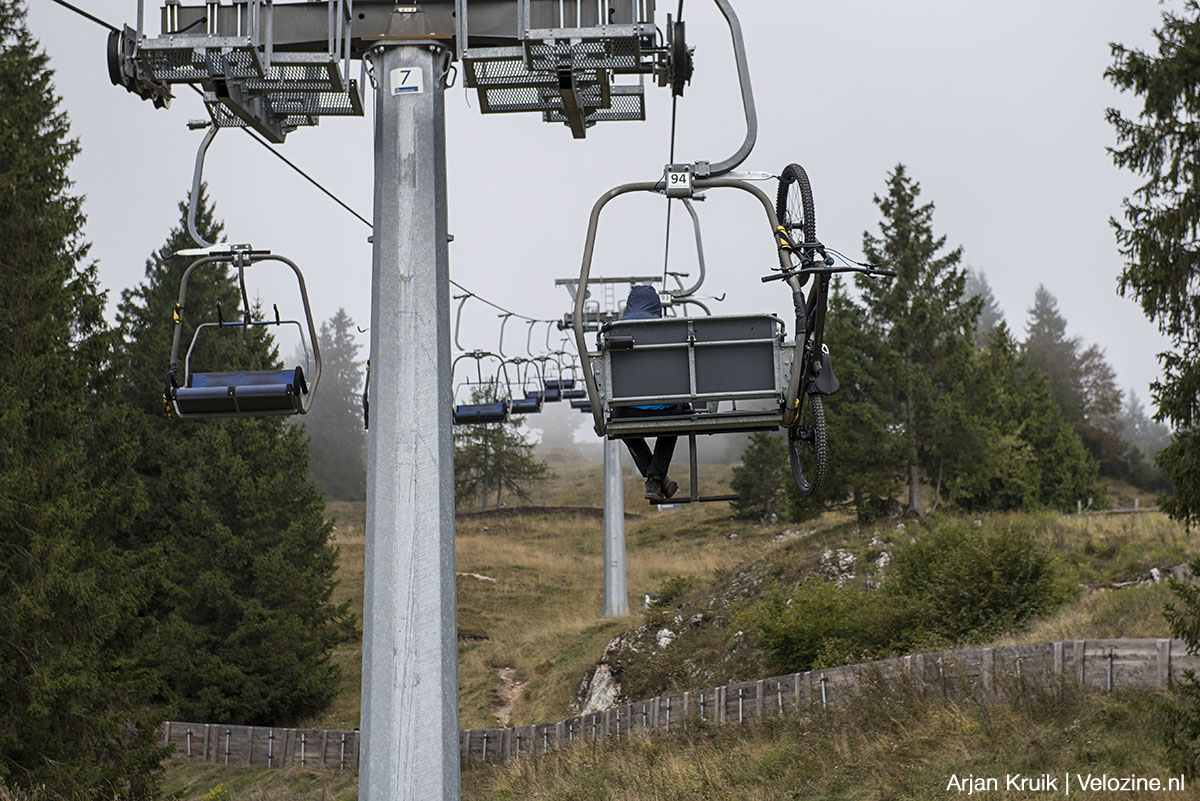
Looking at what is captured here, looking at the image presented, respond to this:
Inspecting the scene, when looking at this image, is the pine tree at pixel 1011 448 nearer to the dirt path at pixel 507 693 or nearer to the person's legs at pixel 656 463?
the dirt path at pixel 507 693

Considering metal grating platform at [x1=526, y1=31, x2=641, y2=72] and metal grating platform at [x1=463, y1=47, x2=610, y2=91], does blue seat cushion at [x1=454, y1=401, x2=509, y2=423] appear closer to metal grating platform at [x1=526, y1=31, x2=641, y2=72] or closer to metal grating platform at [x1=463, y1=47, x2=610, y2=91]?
metal grating platform at [x1=463, y1=47, x2=610, y2=91]

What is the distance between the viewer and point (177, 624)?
26.5m

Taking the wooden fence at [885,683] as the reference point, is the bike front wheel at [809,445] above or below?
above

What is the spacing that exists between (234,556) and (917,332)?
18.1 m

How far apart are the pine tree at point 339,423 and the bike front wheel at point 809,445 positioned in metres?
66.9

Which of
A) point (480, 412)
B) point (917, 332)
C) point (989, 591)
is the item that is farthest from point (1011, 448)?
point (480, 412)

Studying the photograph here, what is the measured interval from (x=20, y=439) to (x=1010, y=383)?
3536 cm

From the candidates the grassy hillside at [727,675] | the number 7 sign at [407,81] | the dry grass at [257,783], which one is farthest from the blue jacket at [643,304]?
the dry grass at [257,783]

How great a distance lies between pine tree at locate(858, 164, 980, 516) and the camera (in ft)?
100

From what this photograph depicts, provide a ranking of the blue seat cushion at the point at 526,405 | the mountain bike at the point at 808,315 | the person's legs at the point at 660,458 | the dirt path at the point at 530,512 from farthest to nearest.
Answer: the dirt path at the point at 530,512 < the blue seat cushion at the point at 526,405 < the person's legs at the point at 660,458 < the mountain bike at the point at 808,315

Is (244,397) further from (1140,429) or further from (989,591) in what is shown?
(1140,429)

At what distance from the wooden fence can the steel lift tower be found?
837cm

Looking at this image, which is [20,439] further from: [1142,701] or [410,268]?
[1142,701]

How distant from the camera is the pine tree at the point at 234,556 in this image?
27.0m
